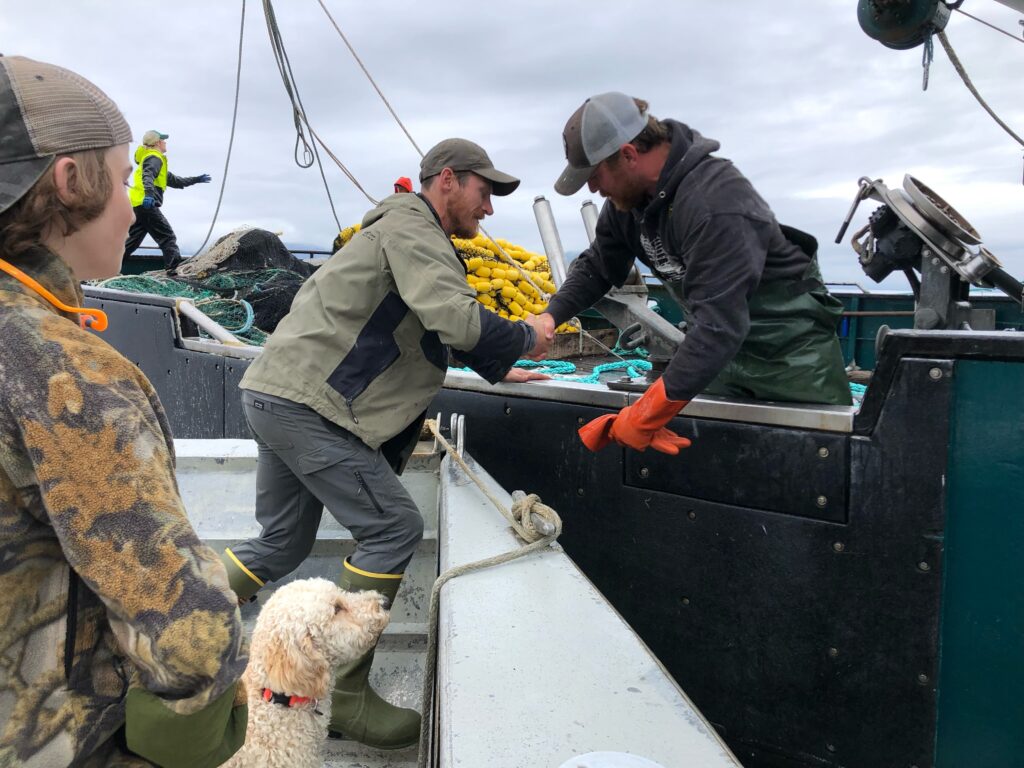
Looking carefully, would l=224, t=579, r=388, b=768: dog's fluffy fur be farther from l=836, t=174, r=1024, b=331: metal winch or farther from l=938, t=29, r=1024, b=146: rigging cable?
l=938, t=29, r=1024, b=146: rigging cable

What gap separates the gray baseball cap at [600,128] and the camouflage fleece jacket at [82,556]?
6.47ft

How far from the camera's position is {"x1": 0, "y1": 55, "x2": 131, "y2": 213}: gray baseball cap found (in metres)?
1.03

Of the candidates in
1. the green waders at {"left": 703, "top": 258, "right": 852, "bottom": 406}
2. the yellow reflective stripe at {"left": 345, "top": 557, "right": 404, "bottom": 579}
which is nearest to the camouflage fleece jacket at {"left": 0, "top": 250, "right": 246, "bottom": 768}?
the yellow reflective stripe at {"left": 345, "top": 557, "right": 404, "bottom": 579}

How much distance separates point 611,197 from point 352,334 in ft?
3.57

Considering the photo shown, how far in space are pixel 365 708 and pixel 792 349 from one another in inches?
76.5

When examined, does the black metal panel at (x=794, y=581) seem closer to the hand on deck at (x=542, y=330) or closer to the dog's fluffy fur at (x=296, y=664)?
the hand on deck at (x=542, y=330)

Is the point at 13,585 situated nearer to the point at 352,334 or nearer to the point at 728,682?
the point at 352,334

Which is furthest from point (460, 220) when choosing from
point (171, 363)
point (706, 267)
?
point (171, 363)

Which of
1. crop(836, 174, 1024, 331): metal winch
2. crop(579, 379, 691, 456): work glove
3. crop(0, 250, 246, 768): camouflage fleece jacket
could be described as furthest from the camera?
crop(836, 174, 1024, 331): metal winch

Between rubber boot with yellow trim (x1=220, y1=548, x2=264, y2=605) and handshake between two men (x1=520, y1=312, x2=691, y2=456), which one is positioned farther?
rubber boot with yellow trim (x1=220, y1=548, x2=264, y2=605)

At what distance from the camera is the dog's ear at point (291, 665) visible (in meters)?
2.08

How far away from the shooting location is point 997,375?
2102 millimetres

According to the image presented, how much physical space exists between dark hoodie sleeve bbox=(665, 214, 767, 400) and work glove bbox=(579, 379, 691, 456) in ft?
0.21

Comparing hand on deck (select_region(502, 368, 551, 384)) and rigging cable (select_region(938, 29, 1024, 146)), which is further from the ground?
rigging cable (select_region(938, 29, 1024, 146))
